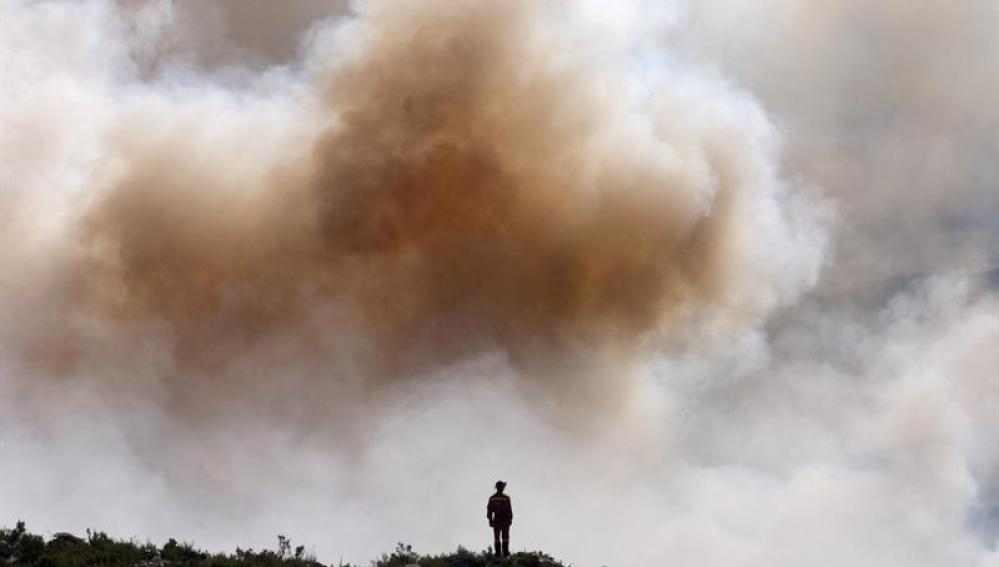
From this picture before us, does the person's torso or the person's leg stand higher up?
the person's torso

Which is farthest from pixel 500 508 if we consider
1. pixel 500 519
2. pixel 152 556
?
pixel 152 556

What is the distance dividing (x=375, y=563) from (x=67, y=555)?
7.22m

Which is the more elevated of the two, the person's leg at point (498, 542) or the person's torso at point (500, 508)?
the person's torso at point (500, 508)

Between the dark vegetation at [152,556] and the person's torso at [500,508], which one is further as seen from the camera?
the person's torso at [500,508]

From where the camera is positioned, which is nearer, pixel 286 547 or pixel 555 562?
pixel 555 562

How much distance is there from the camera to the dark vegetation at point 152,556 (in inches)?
988

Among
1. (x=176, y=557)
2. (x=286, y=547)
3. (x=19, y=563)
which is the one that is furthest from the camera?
(x=286, y=547)

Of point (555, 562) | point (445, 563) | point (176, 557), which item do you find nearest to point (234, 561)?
point (176, 557)

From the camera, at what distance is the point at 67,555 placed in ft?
83.1

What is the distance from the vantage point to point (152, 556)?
85.3 ft

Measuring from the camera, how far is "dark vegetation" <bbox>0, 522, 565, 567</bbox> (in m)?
25.1

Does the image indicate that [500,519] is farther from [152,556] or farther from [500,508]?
[152,556]

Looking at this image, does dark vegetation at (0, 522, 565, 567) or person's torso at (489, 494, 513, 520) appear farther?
person's torso at (489, 494, 513, 520)

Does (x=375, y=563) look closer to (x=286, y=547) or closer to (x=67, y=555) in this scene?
(x=286, y=547)
